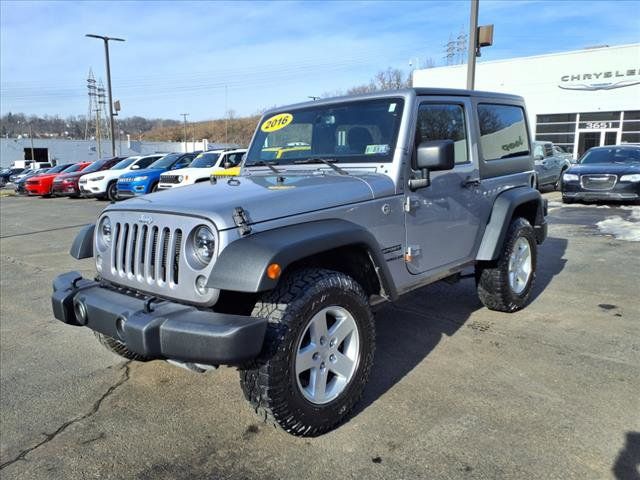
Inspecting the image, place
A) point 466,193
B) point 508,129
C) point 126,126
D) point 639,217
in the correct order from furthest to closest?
1. point 126,126
2. point 639,217
3. point 508,129
4. point 466,193

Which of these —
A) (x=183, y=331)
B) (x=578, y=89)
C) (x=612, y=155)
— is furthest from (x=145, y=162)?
(x=578, y=89)

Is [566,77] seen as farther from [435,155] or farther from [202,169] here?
[435,155]

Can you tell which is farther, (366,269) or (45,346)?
(45,346)

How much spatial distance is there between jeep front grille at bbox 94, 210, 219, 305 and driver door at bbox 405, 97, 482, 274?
1541 millimetres

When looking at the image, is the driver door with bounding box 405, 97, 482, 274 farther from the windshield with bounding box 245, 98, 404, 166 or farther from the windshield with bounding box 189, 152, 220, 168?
the windshield with bounding box 189, 152, 220, 168

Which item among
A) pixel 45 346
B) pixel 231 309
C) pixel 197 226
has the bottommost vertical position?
pixel 45 346

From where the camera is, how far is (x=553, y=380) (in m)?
3.54

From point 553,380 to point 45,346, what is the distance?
13.3ft

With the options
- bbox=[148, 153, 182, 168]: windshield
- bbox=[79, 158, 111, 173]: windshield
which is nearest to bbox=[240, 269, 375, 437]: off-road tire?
bbox=[148, 153, 182, 168]: windshield

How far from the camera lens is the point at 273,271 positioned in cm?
249

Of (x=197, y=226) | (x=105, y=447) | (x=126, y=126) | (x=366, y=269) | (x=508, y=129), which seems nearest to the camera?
(x=197, y=226)

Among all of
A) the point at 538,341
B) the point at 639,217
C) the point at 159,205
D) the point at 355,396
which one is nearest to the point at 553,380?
the point at 538,341

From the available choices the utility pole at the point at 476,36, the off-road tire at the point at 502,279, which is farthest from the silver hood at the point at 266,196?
the utility pole at the point at 476,36

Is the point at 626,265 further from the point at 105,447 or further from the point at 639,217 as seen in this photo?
the point at 105,447
